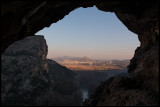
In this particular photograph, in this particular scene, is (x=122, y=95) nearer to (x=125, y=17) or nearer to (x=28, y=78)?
(x=125, y=17)

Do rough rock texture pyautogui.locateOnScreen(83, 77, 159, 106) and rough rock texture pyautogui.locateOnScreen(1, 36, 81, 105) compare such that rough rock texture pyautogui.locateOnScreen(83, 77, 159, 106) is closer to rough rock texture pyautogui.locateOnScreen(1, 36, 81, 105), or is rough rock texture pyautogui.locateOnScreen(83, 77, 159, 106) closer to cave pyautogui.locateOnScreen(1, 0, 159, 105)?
cave pyautogui.locateOnScreen(1, 0, 159, 105)

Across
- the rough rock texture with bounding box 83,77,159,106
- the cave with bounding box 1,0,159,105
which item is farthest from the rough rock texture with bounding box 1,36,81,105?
the cave with bounding box 1,0,159,105

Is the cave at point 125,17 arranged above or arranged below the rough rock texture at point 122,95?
above

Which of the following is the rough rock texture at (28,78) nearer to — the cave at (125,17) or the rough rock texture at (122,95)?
the rough rock texture at (122,95)

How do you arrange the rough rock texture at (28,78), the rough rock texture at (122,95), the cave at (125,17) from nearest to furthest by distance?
1. the cave at (125,17)
2. the rough rock texture at (122,95)
3. the rough rock texture at (28,78)

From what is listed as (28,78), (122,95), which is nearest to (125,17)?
(122,95)

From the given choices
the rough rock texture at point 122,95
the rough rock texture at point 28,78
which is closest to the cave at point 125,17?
the rough rock texture at point 122,95

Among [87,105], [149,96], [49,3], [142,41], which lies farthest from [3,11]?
[142,41]

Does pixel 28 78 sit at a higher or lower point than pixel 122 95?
lower

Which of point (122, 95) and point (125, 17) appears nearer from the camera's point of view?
point (122, 95)

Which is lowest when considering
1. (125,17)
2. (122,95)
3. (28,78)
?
(28,78)
